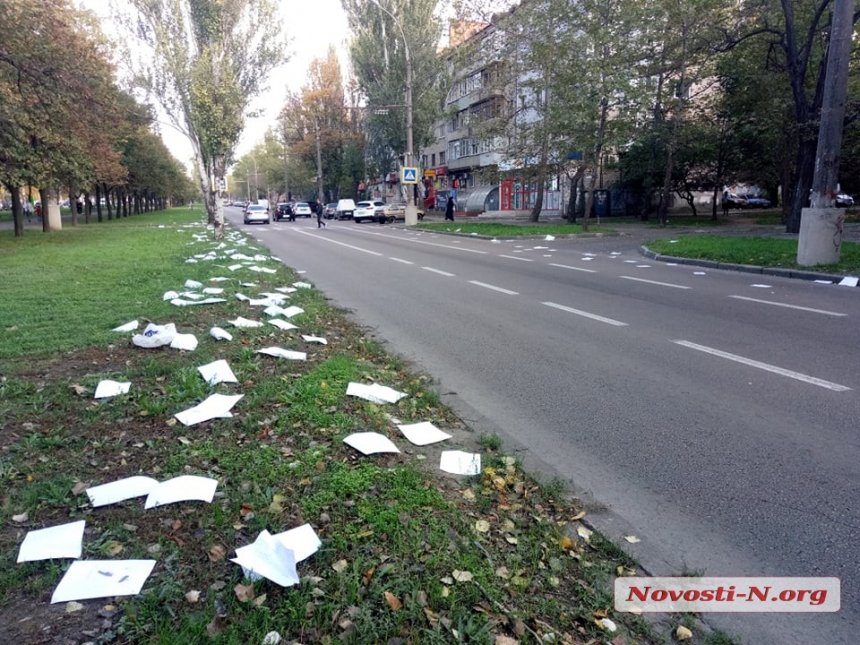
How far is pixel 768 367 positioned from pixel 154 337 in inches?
254

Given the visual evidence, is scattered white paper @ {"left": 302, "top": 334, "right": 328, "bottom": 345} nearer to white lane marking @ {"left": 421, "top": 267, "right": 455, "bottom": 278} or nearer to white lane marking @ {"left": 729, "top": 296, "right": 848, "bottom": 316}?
white lane marking @ {"left": 421, "top": 267, "right": 455, "bottom": 278}

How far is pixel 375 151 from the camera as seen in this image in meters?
59.4

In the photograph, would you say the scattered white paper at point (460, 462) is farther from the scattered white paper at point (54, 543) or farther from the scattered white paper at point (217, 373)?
the scattered white paper at point (217, 373)

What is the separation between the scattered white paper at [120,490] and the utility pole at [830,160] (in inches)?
544

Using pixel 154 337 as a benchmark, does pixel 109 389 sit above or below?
below

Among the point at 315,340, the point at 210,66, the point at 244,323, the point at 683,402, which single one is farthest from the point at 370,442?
the point at 210,66

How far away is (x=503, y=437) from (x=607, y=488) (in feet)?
3.24

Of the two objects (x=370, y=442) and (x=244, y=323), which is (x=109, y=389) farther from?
(x=244, y=323)

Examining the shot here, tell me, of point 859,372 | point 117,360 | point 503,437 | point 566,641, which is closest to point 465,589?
A: point 566,641

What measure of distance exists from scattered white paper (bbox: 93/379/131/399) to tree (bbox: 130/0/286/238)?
18598 mm

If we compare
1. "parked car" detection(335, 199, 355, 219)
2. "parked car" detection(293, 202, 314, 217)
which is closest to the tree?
"parked car" detection(335, 199, 355, 219)

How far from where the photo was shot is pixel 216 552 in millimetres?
2949

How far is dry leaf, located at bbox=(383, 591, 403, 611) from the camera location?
8.38 ft

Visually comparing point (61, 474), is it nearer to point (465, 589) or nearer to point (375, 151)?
point (465, 589)
